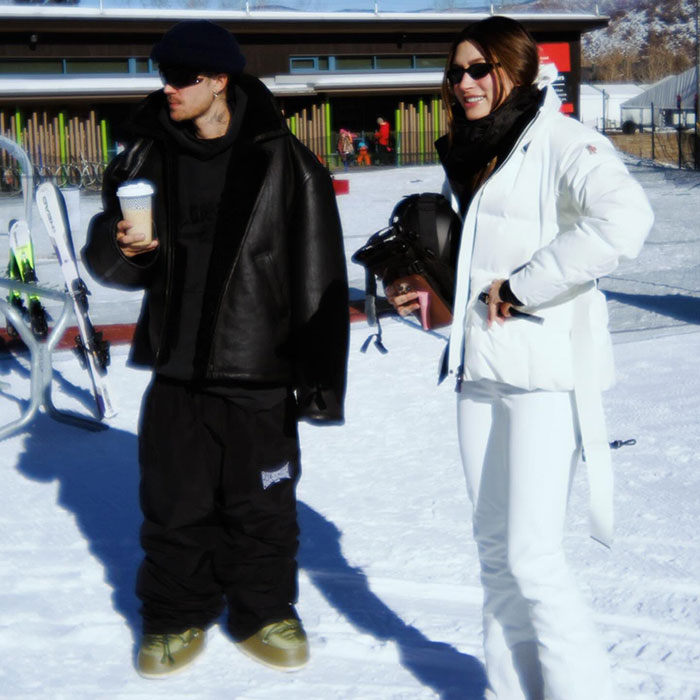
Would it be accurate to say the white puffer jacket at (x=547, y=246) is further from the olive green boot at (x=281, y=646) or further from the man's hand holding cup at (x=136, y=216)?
the olive green boot at (x=281, y=646)

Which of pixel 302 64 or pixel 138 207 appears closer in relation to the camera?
pixel 138 207

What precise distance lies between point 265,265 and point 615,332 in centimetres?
530

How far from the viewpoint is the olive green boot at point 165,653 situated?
3.16 metres

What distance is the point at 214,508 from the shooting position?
126 inches

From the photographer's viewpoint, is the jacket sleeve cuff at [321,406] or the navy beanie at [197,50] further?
the jacket sleeve cuff at [321,406]

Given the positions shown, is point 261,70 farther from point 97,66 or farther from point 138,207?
point 138,207

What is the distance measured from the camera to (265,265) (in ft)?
10.1

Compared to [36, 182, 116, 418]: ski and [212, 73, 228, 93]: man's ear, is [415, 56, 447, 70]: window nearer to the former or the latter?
[36, 182, 116, 418]: ski

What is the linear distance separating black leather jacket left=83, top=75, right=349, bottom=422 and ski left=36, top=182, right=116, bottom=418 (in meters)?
2.69

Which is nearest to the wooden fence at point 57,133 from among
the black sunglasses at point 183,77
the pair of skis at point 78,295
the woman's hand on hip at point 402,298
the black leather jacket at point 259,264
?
the pair of skis at point 78,295

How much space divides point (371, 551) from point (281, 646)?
0.95m

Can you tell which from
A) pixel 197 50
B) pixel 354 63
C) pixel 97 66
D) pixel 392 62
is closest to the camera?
pixel 197 50

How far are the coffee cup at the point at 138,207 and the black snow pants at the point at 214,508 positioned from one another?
1.57 ft

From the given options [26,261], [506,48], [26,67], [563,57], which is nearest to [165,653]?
[506,48]
